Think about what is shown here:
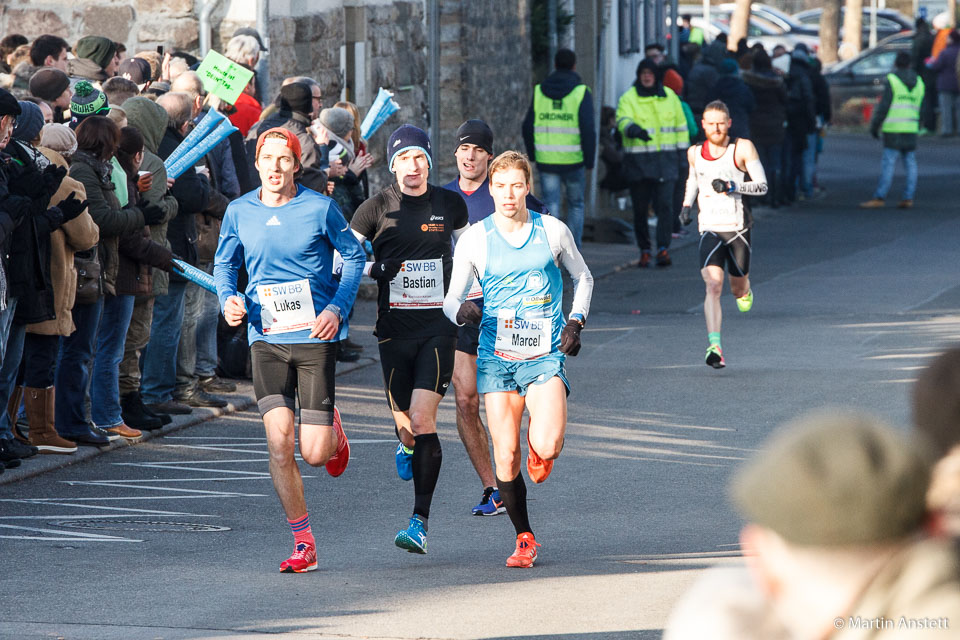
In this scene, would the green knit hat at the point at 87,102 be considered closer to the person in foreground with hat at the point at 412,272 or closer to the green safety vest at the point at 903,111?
the person in foreground with hat at the point at 412,272

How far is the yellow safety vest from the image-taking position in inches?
734

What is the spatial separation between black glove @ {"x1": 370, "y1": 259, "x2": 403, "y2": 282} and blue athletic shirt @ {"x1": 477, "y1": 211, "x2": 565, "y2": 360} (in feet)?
2.24

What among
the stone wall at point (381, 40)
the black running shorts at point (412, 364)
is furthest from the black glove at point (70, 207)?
the stone wall at point (381, 40)

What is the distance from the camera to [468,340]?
7.89 meters

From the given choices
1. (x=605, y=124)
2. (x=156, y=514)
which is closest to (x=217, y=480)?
(x=156, y=514)

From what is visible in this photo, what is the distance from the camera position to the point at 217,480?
8.71 m

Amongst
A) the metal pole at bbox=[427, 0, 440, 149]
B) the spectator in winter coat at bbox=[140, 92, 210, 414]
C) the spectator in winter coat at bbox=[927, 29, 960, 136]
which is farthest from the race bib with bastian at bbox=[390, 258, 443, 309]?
the spectator in winter coat at bbox=[927, 29, 960, 136]

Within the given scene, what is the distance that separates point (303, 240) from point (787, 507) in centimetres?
502

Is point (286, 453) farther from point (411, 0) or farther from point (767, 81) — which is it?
point (767, 81)

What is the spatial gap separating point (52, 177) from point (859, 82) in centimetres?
3229

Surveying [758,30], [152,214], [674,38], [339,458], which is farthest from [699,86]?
[758,30]

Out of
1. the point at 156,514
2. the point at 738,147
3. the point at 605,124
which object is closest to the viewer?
the point at 156,514

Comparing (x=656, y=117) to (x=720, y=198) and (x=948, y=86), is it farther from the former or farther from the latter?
(x=948, y=86)

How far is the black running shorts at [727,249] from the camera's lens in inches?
487
